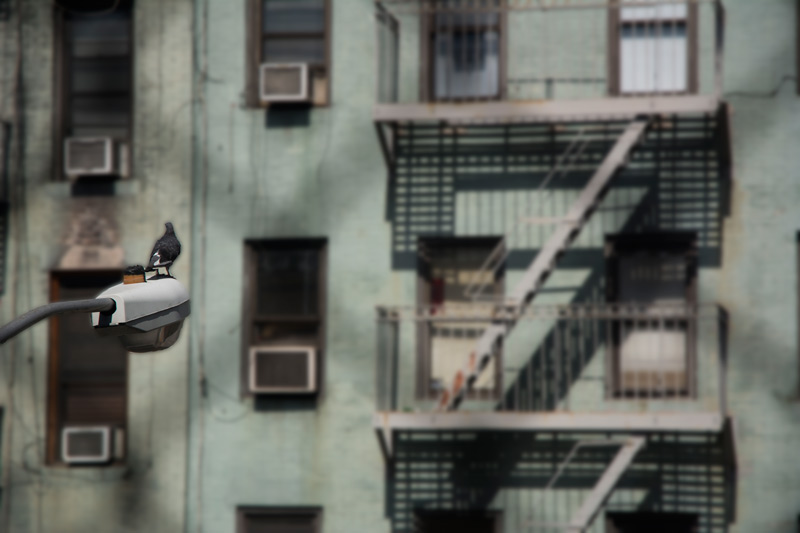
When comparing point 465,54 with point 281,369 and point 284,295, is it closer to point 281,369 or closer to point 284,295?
point 284,295

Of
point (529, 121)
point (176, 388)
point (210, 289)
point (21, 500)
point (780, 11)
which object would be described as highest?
point (780, 11)

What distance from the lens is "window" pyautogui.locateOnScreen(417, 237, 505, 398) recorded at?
14461 mm

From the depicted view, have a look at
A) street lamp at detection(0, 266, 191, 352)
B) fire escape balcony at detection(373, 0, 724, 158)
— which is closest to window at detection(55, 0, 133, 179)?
fire escape balcony at detection(373, 0, 724, 158)

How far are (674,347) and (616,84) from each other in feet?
9.69

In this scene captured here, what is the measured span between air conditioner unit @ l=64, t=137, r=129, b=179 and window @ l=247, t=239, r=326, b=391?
1.76 m

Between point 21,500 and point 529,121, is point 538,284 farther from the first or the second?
point 21,500

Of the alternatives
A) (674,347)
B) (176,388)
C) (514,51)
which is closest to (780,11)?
(514,51)

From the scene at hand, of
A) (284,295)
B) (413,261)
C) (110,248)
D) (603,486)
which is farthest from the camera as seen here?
(110,248)

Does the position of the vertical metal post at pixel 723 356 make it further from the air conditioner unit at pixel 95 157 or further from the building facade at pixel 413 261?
the air conditioner unit at pixel 95 157

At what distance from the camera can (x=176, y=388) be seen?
14648 millimetres

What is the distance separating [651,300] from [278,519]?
15.7 ft

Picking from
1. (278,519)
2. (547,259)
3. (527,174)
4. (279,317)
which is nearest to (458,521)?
(278,519)

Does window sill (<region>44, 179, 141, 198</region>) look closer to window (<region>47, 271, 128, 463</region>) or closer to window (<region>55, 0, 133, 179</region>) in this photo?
window (<region>55, 0, 133, 179</region>)

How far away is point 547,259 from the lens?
44.7 feet
